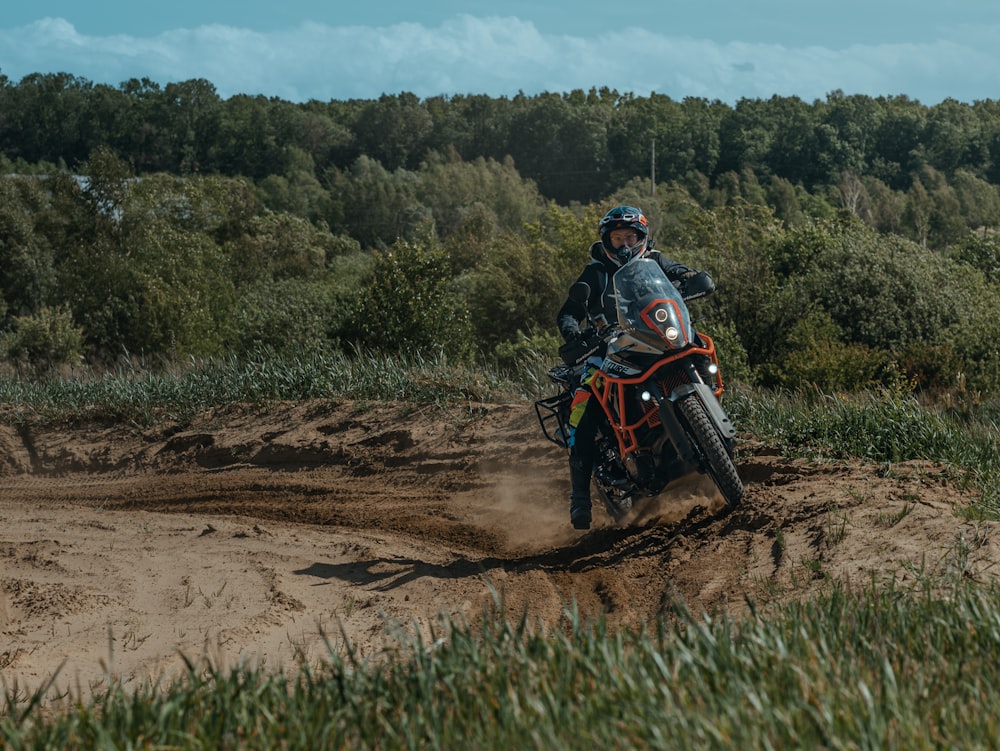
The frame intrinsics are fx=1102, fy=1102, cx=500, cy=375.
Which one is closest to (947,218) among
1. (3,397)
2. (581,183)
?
(581,183)

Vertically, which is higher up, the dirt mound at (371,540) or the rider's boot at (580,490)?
the rider's boot at (580,490)

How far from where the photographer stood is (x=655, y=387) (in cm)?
752

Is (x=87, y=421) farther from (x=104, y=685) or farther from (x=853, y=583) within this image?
(x=853, y=583)

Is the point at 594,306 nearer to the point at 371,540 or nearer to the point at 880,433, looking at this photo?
the point at 880,433

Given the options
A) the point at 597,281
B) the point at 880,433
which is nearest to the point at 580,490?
the point at 597,281

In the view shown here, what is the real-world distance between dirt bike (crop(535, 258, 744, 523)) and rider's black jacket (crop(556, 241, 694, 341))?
0.38 ft

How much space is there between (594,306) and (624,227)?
26.9 inches

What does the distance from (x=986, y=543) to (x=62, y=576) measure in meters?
6.40

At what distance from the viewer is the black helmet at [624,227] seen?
318 inches

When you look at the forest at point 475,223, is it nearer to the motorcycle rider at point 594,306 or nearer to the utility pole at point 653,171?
the utility pole at point 653,171

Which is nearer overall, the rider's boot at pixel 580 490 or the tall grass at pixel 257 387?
the rider's boot at pixel 580 490

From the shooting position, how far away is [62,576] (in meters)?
8.29

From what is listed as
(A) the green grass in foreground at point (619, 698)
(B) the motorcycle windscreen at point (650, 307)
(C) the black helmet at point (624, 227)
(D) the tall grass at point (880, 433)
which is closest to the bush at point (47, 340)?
(D) the tall grass at point (880, 433)

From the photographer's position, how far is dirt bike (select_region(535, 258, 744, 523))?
24.1ft
